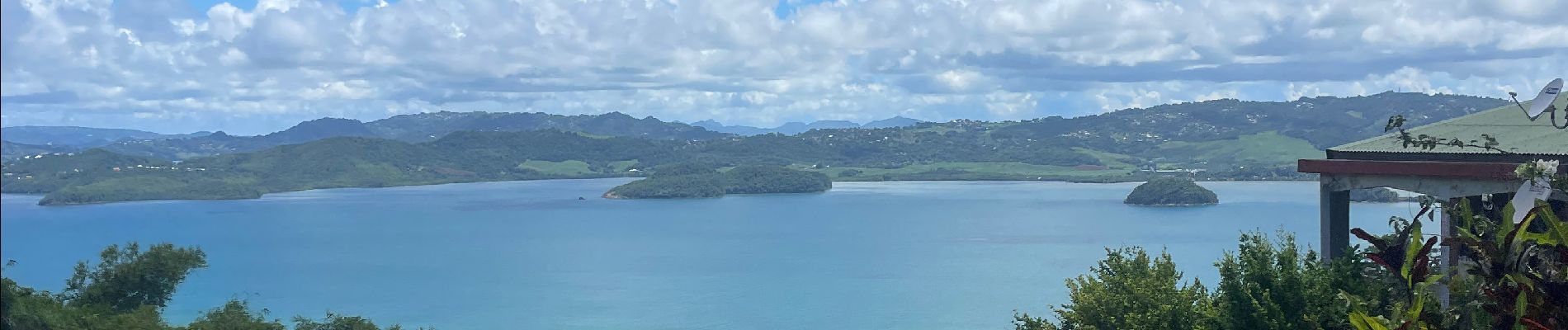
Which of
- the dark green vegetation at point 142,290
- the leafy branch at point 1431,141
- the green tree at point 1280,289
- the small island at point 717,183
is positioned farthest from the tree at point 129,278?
the small island at point 717,183

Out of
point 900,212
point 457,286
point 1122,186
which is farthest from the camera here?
point 1122,186

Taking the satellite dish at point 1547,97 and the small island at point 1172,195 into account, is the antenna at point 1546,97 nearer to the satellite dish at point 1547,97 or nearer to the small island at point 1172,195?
the satellite dish at point 1547,97

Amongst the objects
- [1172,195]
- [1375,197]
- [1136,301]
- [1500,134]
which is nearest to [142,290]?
[1136,301]

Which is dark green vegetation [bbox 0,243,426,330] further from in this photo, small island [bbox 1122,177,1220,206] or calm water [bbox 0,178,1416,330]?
small island [bbox 1122,177,1220,206]

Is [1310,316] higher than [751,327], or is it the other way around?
[1310,316]

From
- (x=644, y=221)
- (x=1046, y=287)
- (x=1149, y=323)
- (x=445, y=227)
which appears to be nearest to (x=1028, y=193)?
(x=644, y=221)

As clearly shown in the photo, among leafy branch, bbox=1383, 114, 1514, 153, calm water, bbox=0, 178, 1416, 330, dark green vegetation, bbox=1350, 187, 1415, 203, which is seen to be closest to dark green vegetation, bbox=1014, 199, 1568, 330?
leafy branch, bbox=1383, 114, 1514, 153

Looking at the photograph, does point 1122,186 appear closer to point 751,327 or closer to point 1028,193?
point 1028,193

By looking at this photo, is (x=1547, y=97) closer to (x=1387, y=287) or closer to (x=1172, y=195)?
(x=1387, y=287)
